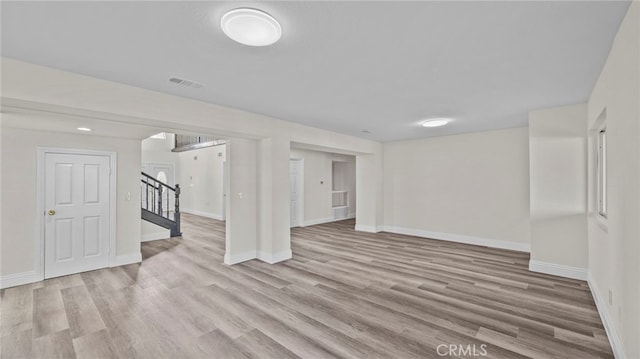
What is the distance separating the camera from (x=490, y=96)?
333 cm

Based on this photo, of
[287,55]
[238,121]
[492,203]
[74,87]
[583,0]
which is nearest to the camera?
[583,0]

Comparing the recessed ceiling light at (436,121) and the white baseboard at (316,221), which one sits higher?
the recessed ceiling light at (436,121)

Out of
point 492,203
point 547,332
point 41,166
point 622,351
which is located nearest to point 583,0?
point 622,351

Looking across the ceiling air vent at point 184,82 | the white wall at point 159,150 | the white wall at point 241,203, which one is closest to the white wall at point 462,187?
the white wall at point 241,203

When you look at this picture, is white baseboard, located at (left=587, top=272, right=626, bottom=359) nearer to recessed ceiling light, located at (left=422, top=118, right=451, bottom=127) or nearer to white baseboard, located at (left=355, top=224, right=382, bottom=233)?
recessed ceiling light, located at (left=422, top=118, right=451, bottom=127)

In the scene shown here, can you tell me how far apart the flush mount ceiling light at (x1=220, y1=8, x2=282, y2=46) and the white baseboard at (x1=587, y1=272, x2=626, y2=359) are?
3308 millimetres

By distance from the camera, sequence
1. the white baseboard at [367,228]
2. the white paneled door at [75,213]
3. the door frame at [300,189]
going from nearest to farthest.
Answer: the white paneled door at [75,213]
the white baseboard at [367,228]
the door frame at [300,189]

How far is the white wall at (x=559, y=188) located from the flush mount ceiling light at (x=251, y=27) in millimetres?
4072

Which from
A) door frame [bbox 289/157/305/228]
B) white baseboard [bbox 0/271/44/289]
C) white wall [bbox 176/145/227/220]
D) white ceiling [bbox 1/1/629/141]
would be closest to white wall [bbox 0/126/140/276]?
white baseboard [bbox 0/271/44/289]

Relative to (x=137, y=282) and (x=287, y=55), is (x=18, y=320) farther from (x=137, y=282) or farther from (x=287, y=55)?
(x=287, y=55)

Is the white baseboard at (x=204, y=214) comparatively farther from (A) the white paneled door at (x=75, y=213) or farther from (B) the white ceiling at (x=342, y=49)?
(B) the white ceiling at (x=342, y=49)

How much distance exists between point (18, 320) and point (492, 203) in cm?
719

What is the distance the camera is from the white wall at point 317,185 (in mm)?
8312

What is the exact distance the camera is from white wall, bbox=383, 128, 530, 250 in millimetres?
5247
